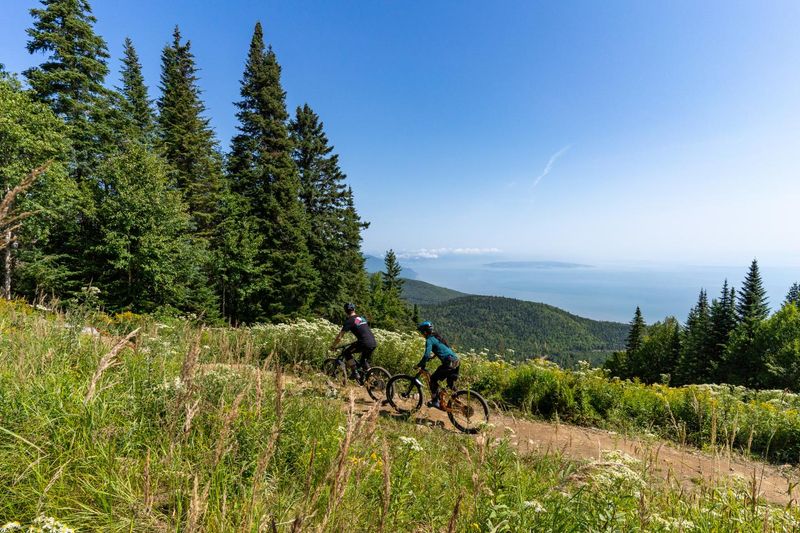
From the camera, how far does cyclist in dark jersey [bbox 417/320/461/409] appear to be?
23.8ft

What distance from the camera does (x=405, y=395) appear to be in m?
7.97

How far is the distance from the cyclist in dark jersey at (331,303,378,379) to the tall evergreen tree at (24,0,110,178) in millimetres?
22303

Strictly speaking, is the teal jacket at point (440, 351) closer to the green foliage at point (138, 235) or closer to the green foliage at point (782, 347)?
the green foliage at point (138, 235)

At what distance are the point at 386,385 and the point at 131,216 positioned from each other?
1953 centimetres

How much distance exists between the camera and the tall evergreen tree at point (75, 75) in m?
18.8

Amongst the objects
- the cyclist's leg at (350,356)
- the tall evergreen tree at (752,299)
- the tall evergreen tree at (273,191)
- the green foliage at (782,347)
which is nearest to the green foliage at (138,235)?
the tall evergreen tree at (273,191)

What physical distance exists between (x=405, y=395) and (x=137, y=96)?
3350cm

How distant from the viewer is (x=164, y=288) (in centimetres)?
2159

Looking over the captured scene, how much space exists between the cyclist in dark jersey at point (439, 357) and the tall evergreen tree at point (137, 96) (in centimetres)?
2755

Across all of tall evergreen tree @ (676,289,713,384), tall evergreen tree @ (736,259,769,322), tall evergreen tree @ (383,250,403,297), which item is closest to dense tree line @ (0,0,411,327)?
tall evergreen tree @ (383,250,403,297)

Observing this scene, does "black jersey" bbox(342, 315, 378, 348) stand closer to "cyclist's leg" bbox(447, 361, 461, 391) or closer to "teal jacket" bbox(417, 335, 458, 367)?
"teal jacket" bbox(417, 335, 458, 367)

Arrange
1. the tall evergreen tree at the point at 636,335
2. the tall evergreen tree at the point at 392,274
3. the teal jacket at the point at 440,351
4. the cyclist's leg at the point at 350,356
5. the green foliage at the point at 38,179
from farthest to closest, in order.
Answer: the tall evergreen tree at the point at 636,335 → the tall evergreen tree at the point at 392,274 → the green foliage at the point at 38,179 → the cyclist's leg at the point at 350,356 → the teal jacket at the point at 440,351

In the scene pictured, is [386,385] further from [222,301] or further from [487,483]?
[222,301]

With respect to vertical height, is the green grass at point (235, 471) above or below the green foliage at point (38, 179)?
below
